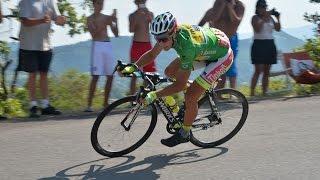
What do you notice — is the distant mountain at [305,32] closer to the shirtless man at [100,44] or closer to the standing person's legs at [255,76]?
the standing person's legs at [255,76]

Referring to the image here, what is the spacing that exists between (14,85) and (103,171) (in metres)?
6.09

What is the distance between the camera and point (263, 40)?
11.1 m

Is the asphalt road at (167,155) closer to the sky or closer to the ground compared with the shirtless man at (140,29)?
closer to the ground

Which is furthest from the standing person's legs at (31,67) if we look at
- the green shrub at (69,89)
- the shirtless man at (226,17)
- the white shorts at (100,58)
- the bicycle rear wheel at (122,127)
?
the green shrub at (69,89)

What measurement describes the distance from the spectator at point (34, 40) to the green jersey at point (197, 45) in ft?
11.6

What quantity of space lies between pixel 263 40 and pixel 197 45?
499 centimetres

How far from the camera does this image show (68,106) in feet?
40.6

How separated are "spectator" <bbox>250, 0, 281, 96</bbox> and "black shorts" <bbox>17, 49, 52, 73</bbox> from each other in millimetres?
4002

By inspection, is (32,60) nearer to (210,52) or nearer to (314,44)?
(210,52)

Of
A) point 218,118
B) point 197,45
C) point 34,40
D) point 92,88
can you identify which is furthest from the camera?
point 92,88

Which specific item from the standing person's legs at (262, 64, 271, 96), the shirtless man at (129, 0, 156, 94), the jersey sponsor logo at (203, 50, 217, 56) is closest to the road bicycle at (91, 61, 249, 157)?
the jersey sponsor logo at (203, 50, 217, 56)

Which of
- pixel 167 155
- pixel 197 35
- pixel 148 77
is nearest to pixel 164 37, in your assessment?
pixel 197 35

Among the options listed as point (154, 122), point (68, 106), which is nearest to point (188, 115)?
point (154, 122)

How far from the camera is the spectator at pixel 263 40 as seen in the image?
1104 centimetres
